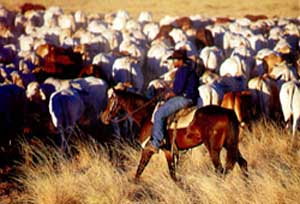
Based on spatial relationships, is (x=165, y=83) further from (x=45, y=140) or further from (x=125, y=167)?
(x=125, y=167)

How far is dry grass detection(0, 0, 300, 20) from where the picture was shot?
1816 inches

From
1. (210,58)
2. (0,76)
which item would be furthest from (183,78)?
(210,58)

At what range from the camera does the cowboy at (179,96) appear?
11.0 m

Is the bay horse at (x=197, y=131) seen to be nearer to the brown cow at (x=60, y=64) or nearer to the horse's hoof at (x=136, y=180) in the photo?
the horse's hoof at (x=136, y=180)

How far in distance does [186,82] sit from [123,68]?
9.24m

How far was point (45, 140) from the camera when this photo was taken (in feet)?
51.5

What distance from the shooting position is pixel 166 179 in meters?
10.8

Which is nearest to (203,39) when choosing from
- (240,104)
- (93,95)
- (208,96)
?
(93,95)

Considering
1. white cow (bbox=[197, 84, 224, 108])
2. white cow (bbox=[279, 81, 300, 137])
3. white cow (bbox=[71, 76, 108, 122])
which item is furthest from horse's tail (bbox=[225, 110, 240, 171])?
white cow (bbox=[71, 76, 108, 122])

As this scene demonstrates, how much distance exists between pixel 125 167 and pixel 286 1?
38.2 metres

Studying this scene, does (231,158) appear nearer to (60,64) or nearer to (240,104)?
(240,104)

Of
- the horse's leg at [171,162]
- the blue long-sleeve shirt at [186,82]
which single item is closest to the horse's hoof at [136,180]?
the horse's leg at [171,162]

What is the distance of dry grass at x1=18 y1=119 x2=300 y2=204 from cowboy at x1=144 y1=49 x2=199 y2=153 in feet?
2.71

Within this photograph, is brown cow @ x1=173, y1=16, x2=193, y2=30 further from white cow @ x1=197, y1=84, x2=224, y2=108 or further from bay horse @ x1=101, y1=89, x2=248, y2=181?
bay horse @ x1=101, y1=89, x2=248, y2=181
